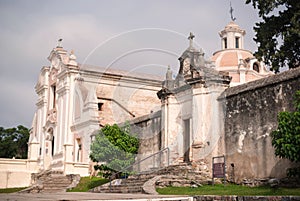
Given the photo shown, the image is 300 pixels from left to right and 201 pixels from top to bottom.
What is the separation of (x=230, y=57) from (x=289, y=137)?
3161 cm

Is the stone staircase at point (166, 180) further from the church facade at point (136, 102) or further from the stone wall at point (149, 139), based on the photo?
the stone wall at point (149, 139)

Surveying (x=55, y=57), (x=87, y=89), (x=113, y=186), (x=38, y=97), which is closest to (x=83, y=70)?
(x=87, y=89)

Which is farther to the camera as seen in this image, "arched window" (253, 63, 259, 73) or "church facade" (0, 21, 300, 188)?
"arched window" (253, 63, 259, 73)

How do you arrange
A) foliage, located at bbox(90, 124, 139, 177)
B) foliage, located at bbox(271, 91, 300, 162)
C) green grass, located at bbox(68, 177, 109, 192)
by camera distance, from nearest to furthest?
foliage, located at bbox(271, 91, 300, 162) → foliage, located at bbox(90, 124, 139, 177) → green grass, located at bbox(68, 177, 109, 192)

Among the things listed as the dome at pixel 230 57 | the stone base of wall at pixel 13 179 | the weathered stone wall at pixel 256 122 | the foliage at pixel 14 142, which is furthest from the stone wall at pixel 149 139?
the foliage at pixel 14 142

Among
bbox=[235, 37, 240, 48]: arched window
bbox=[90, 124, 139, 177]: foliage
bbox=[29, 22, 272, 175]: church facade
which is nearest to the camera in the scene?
bbox=[29, 22, 272, 175]: church facade

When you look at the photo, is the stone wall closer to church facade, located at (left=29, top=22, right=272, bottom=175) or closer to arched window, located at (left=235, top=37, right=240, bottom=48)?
church facade, located at (left=29, top=22, right=272, bottom=175)

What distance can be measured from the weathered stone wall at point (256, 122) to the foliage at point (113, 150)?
5.84m

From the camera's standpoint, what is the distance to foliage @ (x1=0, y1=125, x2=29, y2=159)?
172 ft

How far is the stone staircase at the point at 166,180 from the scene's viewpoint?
15.0 m

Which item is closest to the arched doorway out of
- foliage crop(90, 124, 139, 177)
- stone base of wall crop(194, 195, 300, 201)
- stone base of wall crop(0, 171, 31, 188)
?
stone base of wall crop(0, 171, 31, 188)

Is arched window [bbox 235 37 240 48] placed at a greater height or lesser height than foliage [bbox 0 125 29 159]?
greater

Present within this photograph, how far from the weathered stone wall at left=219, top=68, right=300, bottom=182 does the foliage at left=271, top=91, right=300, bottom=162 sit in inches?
86.1

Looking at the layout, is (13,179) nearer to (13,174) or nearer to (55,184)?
(13,174)
